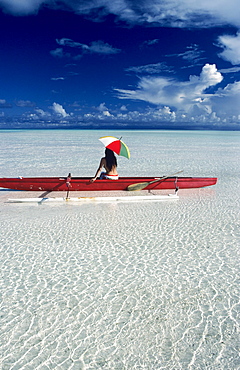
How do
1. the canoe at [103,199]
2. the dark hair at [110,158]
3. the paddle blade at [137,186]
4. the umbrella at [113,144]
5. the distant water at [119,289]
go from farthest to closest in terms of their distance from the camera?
the paddle blade at [137,186] → the dark hair at [110,158] → the umbrella at [113,144] → the canoe at [103,199] → the distant water at [119,289]

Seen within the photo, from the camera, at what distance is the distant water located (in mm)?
2635

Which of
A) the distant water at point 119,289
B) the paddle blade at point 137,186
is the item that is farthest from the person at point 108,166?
the distant water at point 119,289

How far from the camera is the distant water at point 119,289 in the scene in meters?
2.63

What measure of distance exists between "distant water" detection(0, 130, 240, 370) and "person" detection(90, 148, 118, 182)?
4.28 feet

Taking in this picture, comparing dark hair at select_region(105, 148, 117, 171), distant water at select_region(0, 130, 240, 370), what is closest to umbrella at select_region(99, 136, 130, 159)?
dark hair at select_region(105, 148, 117, 171)

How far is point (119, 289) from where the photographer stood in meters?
3.55

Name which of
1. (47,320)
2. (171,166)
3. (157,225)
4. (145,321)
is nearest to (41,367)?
(47,320)

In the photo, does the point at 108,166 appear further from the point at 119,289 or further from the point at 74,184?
the point at 119,289

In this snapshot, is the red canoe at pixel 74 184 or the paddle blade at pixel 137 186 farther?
the paddle blade at pixel 137 186

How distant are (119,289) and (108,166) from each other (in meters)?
4.37

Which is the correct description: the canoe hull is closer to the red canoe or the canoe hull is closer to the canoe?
the red canoe

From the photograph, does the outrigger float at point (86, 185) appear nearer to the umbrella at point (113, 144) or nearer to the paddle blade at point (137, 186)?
the paddle blade at point (137, 186)

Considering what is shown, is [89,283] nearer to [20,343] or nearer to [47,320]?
[47,320]

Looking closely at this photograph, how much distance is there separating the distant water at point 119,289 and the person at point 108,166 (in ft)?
4.28
